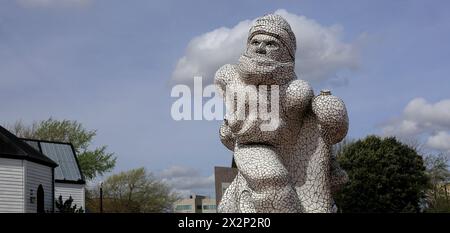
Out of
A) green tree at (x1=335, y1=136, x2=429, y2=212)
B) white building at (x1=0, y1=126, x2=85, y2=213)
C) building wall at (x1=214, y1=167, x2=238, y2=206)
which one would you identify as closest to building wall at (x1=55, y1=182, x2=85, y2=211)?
white building at (x1=0, y1=126, x2=85, y2=213)

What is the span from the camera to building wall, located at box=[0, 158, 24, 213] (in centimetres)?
3212

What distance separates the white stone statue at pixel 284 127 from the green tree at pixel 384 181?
2178 cm

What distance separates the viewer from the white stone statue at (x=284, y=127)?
9727 mm

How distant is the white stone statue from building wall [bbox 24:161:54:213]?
25002 mm

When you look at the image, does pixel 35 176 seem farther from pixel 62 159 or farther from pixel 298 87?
pixel 298 87

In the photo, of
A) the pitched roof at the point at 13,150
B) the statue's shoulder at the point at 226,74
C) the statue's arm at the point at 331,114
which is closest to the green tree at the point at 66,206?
the pitched roof at the point at 13,150

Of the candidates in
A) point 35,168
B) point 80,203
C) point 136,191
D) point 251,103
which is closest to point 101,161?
point 136,191

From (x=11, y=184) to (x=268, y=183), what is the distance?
2557 centimetres

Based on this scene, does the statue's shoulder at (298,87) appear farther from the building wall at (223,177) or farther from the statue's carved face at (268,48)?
the building wall at (223,177)

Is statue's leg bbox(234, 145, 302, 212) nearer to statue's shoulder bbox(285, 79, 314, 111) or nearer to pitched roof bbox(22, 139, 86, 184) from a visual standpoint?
statue's shoulder bbox(285, 79, 314, 111)

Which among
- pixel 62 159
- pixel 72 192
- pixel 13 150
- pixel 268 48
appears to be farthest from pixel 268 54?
pixel 62 159
